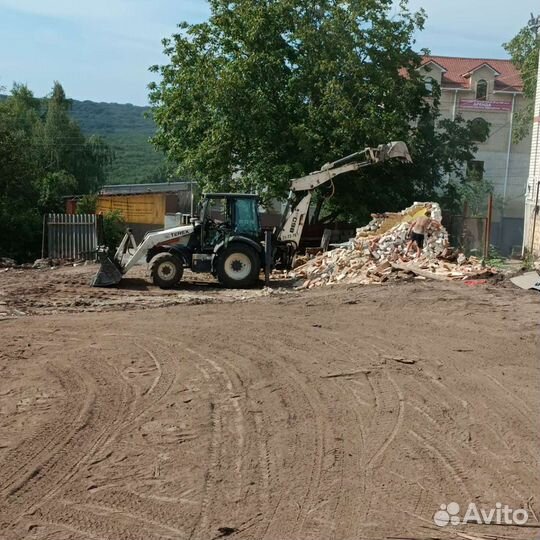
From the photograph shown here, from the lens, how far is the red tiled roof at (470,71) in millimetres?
49094

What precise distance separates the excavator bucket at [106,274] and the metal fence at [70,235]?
851 cm

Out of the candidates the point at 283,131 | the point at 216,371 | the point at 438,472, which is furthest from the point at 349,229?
the point at 438,472

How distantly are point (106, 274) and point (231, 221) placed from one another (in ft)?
11.4

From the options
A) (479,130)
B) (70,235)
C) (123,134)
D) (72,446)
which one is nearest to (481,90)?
(479,130)

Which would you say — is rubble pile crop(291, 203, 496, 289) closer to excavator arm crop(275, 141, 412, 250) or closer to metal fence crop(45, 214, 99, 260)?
excavator arm crop(275, 141, 412, 250)

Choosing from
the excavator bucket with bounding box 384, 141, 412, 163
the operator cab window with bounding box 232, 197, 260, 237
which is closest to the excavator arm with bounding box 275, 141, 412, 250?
the excavator bucket with bounding box 384, 141, 412, 163

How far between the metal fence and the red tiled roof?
29737 millimetres

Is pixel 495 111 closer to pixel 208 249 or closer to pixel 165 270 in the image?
pixel 208 249

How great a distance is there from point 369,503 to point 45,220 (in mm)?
23197

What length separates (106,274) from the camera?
61.1ft

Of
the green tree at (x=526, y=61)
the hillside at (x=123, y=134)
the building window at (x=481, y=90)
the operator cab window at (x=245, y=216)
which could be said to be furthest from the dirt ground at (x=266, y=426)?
the hillside at (x=123, y=134)

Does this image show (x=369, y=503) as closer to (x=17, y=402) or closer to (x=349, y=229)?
(x=17, y=402)

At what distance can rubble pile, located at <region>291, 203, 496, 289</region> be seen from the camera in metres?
17.9

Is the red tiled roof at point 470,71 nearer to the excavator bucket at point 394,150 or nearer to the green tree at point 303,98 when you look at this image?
the green tree at point 303,98
